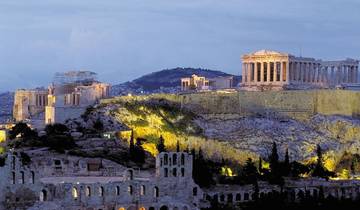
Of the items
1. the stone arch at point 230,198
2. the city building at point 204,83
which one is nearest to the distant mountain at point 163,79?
the city building at point 204,83

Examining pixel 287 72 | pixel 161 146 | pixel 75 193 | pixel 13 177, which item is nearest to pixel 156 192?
pixel 75 193

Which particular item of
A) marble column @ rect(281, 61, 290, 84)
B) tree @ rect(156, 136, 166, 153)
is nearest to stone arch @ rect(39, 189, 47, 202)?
tree @ rect(156, 136, 166, 153)

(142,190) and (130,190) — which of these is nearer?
(130,190)

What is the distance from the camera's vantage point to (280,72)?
10056 cm

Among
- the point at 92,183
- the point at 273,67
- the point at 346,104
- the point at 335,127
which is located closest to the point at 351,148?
the point at 335,127

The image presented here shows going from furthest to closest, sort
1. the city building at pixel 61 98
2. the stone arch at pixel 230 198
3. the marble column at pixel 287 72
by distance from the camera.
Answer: the marble column at pixel 287 72 → the city building at pixel 61 98 → the stone arch at pixel 230 198

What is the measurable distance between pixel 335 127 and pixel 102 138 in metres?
25.6

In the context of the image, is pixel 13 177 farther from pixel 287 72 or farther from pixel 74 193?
pixel 287 72

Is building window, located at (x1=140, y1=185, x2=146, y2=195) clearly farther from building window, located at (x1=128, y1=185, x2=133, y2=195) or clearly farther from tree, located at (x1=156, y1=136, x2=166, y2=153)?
tree, located at (x1=156, y1=136, x2=166, y2=153)

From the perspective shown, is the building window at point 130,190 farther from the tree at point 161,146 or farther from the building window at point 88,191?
the tree at point 161,146

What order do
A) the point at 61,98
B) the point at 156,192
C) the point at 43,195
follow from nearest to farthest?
the point at 43,195 < the point at 156,192 < the point at 61,98

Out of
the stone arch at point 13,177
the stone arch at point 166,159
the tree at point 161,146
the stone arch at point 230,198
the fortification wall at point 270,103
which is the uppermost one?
the fortification wall at point 270,103

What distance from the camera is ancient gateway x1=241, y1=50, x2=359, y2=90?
10000 cm

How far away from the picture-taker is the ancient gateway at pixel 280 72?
328ft
